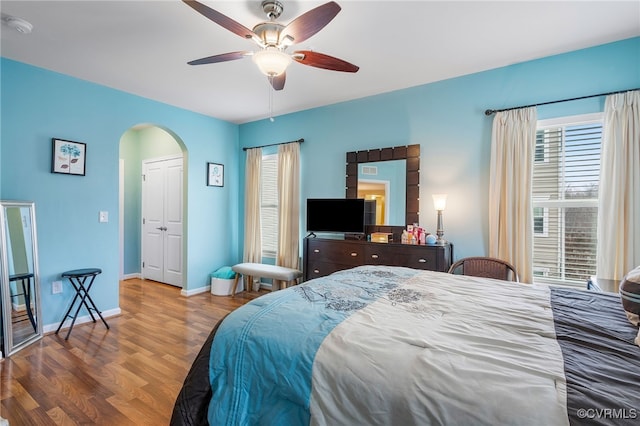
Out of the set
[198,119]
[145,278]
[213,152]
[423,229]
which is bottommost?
[145,278]

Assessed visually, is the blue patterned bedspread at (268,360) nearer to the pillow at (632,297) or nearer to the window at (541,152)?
the pillow at (632,297)

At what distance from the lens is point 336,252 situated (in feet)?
12.3

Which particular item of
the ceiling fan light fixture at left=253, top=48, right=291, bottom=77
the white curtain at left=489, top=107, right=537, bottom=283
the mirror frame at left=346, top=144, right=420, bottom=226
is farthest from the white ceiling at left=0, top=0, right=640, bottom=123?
the mirror frame at left=346, top=144, right=420, bottom=226

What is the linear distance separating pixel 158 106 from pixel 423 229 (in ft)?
12.3

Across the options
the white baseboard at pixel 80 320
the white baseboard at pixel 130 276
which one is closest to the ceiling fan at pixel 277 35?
the white baseboard at pixel 80 320

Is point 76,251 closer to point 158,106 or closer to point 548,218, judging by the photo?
point 158,106

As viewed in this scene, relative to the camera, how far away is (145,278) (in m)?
5.55

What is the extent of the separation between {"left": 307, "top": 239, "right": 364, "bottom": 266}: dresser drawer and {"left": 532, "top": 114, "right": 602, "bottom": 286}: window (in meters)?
1.76

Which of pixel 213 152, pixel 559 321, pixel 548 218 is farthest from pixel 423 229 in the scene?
pixel 213 152

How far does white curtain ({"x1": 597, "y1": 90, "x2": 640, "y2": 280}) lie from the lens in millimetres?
2465

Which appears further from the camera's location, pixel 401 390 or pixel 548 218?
pixel 548 218

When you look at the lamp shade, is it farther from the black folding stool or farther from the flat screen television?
the black folding stool

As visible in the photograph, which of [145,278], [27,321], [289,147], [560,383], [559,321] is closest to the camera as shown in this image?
[560,383]

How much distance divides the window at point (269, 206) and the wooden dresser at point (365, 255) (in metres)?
0.98
